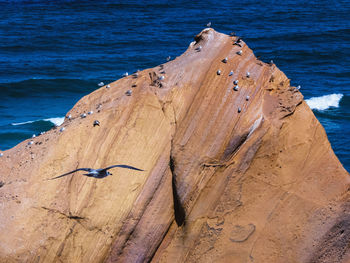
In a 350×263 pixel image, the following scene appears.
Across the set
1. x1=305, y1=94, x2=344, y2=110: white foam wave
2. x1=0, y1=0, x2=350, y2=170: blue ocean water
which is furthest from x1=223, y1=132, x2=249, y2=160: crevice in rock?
x1=305, y1=94, x2=344, y2=110: white foam wave

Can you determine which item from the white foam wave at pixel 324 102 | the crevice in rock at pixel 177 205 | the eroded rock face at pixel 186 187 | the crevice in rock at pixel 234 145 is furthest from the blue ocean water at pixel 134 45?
the crevice in rock at pixel 177 205

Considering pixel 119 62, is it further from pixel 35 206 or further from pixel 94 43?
pixel 35 206

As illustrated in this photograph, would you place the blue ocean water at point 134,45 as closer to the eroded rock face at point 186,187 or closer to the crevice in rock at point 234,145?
the eroded rock face at point 186,187

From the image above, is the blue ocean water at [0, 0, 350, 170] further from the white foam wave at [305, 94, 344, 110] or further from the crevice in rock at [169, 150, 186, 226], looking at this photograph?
the crevice in rock at [169, 150, 186, 226]

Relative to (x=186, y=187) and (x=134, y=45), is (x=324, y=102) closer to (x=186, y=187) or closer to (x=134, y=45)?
(x=134, y=45)

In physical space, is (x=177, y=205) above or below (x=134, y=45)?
below

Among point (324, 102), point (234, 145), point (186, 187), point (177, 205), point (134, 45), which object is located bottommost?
point (177, 205)

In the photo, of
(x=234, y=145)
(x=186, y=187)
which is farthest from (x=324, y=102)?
(x=186, y=187)
